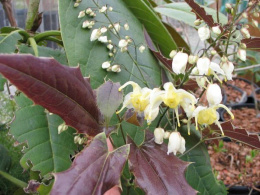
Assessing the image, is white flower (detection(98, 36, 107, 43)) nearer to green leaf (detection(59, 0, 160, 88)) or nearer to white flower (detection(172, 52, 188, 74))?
green leaf (detection(59, 0, 160, 88))

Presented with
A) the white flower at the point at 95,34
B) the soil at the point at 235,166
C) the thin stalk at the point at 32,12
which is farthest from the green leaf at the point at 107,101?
the soil at the point at 235,166

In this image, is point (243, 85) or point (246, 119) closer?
point (246, 119)

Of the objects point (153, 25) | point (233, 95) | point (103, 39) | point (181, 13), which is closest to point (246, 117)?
point (233, 95)

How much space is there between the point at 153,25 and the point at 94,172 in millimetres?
321

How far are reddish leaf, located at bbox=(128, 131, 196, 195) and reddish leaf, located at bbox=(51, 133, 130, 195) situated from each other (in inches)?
1.1

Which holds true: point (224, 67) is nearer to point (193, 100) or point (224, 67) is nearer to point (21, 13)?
point (193, 100)

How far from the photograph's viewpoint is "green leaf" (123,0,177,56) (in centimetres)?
56

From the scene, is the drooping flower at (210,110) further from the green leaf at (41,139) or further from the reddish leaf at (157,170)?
the green leaf at (41,139)

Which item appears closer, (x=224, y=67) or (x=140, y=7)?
(x=224, y=67)

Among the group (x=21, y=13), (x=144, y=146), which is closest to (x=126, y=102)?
(x=144, y=146)

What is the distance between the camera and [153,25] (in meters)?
0.58

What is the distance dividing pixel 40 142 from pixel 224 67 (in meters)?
0.25

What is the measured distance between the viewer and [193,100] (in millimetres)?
384

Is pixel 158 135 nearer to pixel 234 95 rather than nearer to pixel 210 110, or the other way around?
pixel 210 110
